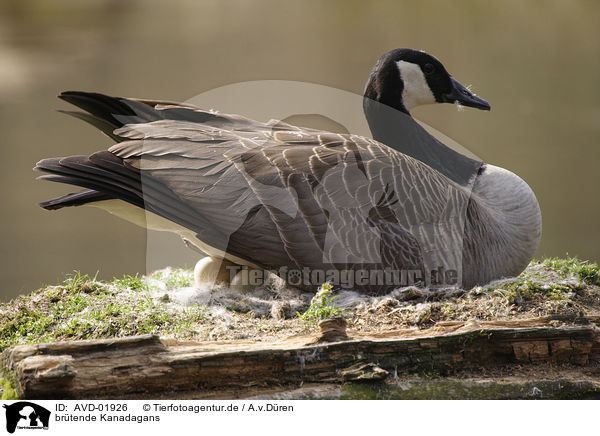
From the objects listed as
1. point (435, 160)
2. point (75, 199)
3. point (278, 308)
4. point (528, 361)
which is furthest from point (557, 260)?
point (75, 199)

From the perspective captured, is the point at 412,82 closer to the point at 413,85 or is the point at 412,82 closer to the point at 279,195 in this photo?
the point at 413,85

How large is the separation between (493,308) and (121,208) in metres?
1.45

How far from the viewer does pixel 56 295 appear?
2.11m

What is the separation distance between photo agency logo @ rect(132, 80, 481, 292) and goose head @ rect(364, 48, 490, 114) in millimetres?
491

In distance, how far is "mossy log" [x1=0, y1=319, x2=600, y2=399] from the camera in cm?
129

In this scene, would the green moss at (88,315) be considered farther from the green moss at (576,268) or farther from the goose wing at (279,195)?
the green moss at (576,268)

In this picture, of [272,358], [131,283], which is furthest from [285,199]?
[131,283]

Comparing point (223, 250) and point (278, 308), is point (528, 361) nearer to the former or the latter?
point (278, 308)

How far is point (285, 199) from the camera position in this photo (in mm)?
1958

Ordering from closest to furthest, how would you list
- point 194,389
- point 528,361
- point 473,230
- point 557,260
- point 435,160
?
point 194,389 < point 528,361 < point 473,230 < point 435,160 < point 557,260

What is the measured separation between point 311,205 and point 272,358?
2.37 feet

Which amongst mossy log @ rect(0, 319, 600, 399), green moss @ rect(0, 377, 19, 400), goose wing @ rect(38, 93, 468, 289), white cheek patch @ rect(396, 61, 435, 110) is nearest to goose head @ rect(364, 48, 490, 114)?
white cheek patch @ rect(396, 61, 435, 110)

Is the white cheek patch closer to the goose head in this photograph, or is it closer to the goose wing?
the goose head
